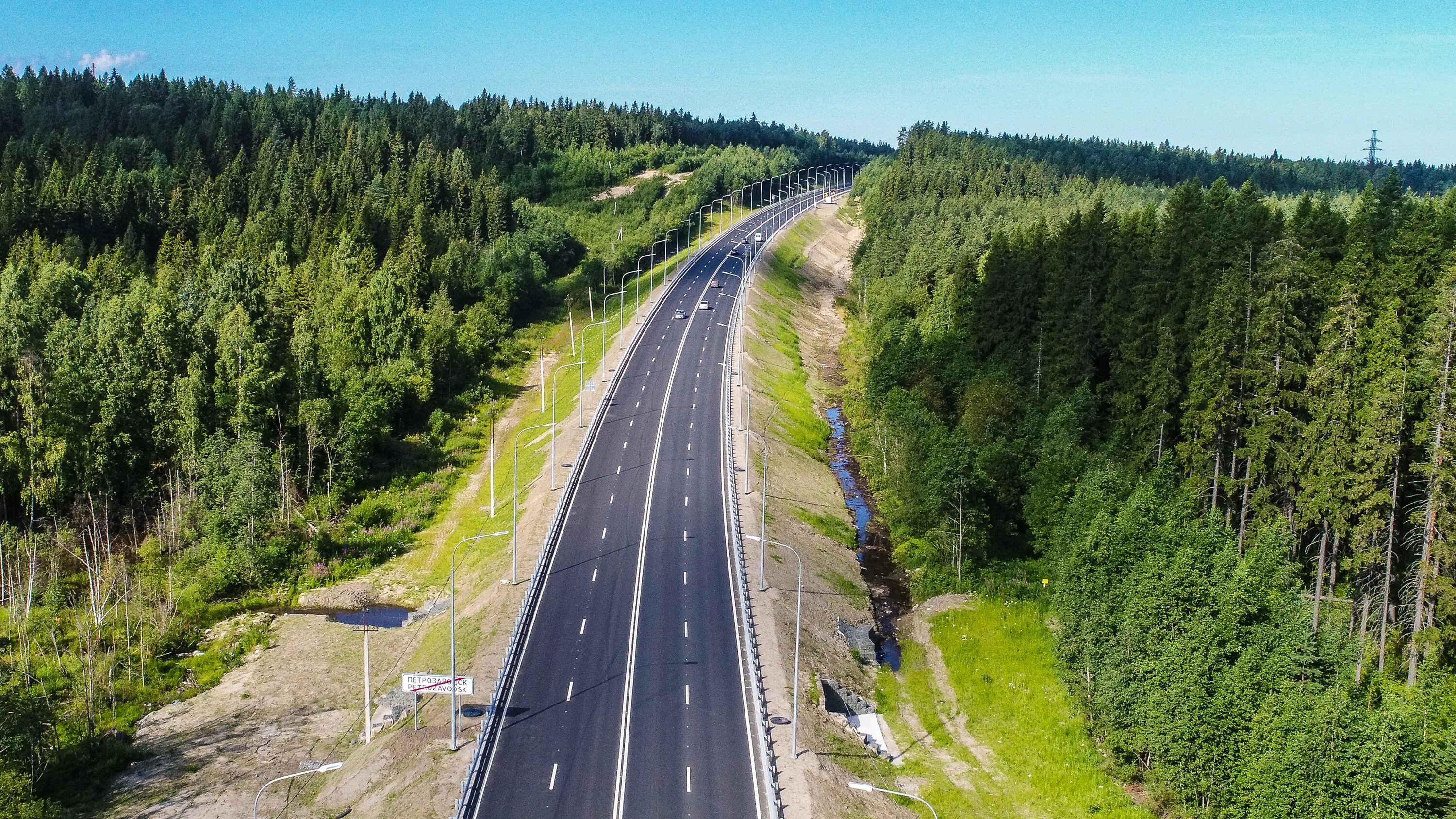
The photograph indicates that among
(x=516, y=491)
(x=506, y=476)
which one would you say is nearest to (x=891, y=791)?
(x=516, y=491)

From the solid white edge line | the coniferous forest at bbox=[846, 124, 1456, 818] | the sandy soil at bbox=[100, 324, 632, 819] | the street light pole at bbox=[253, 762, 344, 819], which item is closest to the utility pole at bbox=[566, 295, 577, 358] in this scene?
the solid white edge line

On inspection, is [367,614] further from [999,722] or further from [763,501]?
[999,722]

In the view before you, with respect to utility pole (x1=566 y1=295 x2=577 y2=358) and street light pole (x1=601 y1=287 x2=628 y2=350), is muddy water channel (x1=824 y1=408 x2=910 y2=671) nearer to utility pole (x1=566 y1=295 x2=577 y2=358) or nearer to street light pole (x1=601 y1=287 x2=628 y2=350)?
street light pole (x1=601 y1=287 x2=628 y2=350)

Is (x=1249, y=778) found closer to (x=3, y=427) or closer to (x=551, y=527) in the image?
(x=551, y=527)

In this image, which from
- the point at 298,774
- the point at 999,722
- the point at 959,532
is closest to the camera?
the point at 298,774

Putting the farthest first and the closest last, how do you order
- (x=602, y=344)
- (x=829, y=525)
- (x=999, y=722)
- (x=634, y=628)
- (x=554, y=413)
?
(x=602, y=344) < (x=554, y=413) < (x=829, y=525) < (x=634, y=628) < (x=999, y=722)
